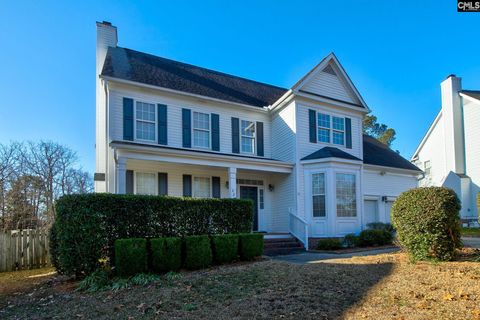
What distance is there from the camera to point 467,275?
20.3 ft

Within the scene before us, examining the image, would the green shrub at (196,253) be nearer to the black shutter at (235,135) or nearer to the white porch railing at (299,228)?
the white porch railing at (299,228)

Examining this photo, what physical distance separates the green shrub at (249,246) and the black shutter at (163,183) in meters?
5.17

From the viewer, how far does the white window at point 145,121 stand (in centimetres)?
1299

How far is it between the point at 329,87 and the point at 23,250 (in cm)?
1402

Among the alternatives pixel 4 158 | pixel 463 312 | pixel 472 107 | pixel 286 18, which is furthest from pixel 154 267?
pixel 472 107

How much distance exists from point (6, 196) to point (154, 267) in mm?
18188

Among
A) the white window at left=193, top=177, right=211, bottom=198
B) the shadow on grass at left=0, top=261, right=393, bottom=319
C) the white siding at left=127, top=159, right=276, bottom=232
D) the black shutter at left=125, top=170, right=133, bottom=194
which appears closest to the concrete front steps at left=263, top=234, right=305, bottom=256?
the white siding at left=127, top=159, right=276, bottom=232

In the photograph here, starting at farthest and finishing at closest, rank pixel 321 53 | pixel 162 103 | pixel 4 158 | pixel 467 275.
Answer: pixel 4 158 → pixel 321 53 → pixel 162 103 → pixel 467 275

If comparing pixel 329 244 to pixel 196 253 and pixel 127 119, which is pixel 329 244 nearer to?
pixel 196 253

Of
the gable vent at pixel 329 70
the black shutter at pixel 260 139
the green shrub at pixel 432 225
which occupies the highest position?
the gable vent at pixel 329 70

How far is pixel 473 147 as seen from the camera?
80.2 ft

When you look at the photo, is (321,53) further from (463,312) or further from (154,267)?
(463,312)

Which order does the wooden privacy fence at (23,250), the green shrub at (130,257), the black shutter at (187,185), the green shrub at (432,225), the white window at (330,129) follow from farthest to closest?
1. the white window at (330,129)
2. the black shutter at (187,185)
3. the wooden privacy fence at (23,250)
4. the green shrub at (432,225)
5. the green shrub at (130,257)

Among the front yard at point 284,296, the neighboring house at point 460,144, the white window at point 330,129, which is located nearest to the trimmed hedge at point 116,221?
the front yard at point 284,296
